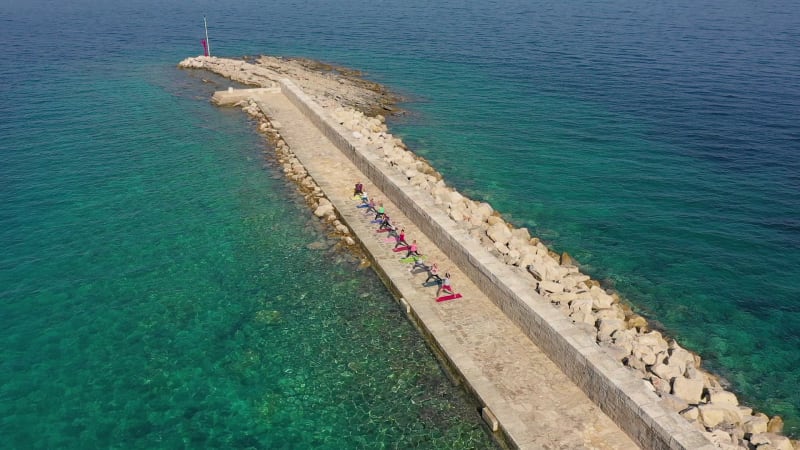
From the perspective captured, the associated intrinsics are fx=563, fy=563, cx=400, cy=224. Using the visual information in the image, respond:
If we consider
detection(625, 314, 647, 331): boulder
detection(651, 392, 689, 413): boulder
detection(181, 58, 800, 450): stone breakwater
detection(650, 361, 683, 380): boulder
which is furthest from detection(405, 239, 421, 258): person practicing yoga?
detection(651, 392, 689, 413): boulder

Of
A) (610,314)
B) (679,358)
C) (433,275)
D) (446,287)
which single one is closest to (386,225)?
(433,275)

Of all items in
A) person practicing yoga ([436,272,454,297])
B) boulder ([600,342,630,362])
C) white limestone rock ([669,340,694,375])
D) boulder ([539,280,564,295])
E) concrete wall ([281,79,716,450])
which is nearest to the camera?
concrete wall ([281,79,716,450])

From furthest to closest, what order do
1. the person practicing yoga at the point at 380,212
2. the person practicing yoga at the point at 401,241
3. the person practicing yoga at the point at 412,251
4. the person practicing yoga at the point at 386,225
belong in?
the person practicing yoga at the point at 380,212
the person practicing yoga at the point at 386,225
the person practicing yoga at the point at 401,241
the person practicing yoga at the point at 412,251

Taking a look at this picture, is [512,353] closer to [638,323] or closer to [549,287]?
[549,287]

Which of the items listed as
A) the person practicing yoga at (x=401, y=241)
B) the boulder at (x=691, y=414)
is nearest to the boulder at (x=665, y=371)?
the boulder at (x=691, y=414)

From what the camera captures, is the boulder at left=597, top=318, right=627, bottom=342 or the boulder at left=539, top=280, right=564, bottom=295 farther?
the boulder at left=539, top=280, right=564, bottom=295

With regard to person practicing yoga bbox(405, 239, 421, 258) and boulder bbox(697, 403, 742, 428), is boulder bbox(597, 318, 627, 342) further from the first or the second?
person practicing yoga bbox(405, 239, 421, 258)

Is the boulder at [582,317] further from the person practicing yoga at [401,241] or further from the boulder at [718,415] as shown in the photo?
the person practicing yoga at [401,241]
